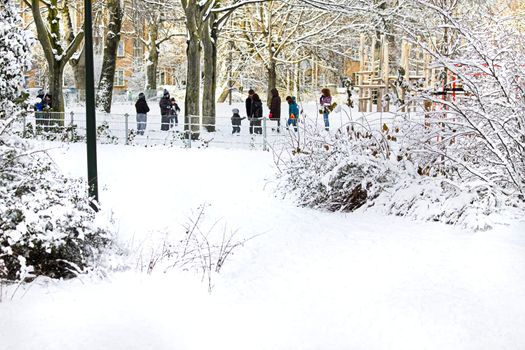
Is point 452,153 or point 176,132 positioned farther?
point 176,132

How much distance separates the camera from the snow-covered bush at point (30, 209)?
7977mm

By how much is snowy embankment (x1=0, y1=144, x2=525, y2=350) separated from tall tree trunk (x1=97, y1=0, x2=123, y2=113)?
18.8m

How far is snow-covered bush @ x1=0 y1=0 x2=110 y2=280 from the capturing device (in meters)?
7.98

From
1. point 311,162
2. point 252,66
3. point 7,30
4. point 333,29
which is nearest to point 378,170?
point 311,162

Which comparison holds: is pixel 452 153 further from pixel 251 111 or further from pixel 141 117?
pixel 251 111

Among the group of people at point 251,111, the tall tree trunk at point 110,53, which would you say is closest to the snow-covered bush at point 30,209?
the group of people at point 251,111

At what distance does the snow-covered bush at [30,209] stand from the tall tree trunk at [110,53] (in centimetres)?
2025

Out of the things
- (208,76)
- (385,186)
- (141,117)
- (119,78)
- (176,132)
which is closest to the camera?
(385,186)

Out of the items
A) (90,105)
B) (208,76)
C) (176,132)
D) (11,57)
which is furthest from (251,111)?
(11,57)

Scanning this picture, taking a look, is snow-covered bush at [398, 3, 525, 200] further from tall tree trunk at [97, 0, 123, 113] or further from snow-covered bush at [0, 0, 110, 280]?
tall tree trunk at [97, 0, 123, 113]

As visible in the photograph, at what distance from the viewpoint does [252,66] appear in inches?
1913

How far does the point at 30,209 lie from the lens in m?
8.27

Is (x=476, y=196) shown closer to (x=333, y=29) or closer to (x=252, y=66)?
(x=333, y=29)

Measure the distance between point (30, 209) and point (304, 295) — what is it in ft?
9.71
